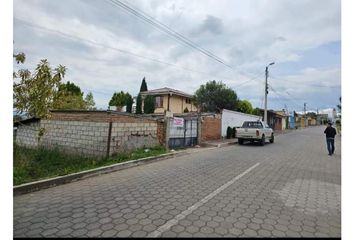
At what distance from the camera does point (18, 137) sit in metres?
14.3

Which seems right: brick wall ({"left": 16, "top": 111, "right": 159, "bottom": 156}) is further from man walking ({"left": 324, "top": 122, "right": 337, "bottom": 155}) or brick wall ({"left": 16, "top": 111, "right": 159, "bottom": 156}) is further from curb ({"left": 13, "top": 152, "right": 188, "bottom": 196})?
man walking ({"left": 324, "top": 122, "right": 337, "bottom": 155})

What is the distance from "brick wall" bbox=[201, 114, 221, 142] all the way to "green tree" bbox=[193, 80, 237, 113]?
8958mm

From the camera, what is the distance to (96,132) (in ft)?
33.6

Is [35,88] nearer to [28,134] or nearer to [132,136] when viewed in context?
[132,136]

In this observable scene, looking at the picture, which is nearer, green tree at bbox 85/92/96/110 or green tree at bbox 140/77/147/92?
green tree at bbox 85/92/96/110

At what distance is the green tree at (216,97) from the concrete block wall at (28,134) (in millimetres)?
19801

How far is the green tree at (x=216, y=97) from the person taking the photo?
2873cm

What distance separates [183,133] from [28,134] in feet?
29.8

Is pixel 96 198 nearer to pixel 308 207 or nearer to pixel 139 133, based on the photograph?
pixel 308 207

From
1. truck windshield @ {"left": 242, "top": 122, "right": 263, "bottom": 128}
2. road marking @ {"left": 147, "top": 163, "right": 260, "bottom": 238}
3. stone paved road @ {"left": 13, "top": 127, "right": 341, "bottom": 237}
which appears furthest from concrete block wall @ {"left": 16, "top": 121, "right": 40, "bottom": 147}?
truck windshield @ {"left": 242, "top": 122, "right": 263, "bottom": 128}

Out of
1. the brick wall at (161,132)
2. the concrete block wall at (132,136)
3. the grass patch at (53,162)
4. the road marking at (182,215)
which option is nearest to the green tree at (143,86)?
the brick wall at (161,132)

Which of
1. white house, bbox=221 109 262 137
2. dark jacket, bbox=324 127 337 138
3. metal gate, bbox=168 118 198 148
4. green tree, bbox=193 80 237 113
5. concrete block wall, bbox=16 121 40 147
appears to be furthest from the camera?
green tree, bbox=193 80 237 113

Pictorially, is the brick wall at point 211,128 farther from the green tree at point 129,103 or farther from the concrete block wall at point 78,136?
the green tree at point 129,103

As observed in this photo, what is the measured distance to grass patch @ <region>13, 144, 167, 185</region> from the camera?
689 centimetres
